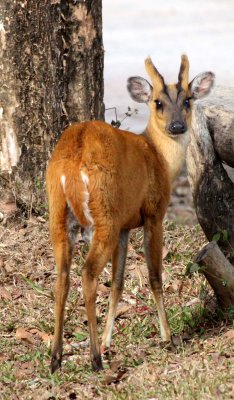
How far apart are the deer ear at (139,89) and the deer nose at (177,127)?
0.47m

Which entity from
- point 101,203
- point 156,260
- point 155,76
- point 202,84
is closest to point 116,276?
point 156,260

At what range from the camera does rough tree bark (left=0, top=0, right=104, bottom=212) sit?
936 centimetres

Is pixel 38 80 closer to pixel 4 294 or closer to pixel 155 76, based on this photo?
pixel 155 76

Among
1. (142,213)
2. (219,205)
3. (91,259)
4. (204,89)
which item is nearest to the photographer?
(91,259)

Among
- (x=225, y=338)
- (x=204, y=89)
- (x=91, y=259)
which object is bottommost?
(x=225, y=338)

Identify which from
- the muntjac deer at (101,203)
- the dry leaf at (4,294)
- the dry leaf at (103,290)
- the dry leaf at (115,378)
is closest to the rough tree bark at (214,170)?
the dry leaf at (103,290)

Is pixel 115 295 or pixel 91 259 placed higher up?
pixel 91 259

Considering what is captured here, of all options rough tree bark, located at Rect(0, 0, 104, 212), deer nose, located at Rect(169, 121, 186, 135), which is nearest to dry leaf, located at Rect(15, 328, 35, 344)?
rough tree bark, located at Rect(0, 0, 104, 212)

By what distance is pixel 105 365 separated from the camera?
688 centimetres

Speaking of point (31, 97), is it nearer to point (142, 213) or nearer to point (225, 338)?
point (142, 213)

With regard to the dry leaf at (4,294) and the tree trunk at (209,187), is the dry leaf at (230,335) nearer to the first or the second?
the tree trunk at (209,187)

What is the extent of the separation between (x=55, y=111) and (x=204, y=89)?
1.84m

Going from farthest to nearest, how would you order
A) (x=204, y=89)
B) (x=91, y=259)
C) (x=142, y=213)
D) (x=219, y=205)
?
1. (x=219, y=205)
2. (x=204, y=89)
3. (x=142, y=213)
4. (x=91, y=259)

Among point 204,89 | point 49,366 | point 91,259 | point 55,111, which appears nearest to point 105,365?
point 49,366
